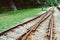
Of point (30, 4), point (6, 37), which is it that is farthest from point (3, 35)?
point (30, 4)

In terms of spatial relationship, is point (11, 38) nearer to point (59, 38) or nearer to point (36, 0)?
point (59, 38)

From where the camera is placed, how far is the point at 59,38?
26.7 feet

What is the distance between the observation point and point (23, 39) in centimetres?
730

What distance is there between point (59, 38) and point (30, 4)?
3600 cm

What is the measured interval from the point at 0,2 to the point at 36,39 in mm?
25405

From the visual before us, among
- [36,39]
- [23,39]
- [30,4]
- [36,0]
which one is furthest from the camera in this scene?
[30,4]

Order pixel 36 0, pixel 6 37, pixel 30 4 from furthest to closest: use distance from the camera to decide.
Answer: pixel 30 4, pixel 36 0, pixel 6 37

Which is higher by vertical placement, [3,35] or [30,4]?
[3,35]

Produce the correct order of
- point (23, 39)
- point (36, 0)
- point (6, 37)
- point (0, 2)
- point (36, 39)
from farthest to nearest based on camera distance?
point (36, 0), point (0, 2), point (6, 37), point (36, 39), point (23, 39)

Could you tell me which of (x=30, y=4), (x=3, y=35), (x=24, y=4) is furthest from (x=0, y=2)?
(x=3, y=35)

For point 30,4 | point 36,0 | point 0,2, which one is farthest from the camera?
point 30,4

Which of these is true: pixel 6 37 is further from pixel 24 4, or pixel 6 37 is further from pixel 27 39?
pixel 24 4

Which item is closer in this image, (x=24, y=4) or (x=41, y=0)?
(x=24, y=4)

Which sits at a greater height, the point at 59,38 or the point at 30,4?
the point at 59,38
